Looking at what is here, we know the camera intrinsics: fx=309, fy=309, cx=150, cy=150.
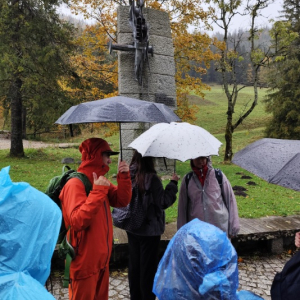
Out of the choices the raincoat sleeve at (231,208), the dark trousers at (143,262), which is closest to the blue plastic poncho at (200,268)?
the dark trousers at (143,262)

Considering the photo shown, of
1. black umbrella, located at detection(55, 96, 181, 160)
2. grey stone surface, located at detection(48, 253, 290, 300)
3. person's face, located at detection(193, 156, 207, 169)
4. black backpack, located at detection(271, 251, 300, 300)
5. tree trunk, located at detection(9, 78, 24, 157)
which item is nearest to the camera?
black backpack, located at detection(271, 251, 300, 300)

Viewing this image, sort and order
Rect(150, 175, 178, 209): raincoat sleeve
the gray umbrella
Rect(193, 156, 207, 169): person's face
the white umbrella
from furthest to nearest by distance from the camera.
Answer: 1. Rect(193, 156, 207, 169): person's face
2. Rect(150, 175, 178, 209): raincoat sleeve
3. the white umbrella
4. the gray umbrella

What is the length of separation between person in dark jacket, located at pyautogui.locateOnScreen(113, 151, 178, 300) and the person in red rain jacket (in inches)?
12.5

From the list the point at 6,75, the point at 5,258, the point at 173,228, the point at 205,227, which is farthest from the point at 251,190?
the point at 6,75

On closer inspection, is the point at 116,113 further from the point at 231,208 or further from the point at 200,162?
the point at 231,208

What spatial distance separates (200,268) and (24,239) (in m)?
0.84

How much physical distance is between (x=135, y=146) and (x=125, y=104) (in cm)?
43

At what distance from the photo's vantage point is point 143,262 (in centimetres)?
307

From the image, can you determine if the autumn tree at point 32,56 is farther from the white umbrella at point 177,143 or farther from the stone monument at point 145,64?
the white umbrella at point 177,143

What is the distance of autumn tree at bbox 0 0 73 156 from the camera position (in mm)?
12758

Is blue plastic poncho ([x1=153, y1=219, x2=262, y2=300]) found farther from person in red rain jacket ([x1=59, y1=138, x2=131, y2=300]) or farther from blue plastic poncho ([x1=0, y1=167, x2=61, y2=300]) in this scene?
person in red rain jacket ([x1=59, y1=138, x2=131, y2=300])

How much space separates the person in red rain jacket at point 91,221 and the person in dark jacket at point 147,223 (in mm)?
318

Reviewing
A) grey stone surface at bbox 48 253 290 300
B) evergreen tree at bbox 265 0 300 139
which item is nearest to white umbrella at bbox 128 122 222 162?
grey stone surface at bbox 48 253 290 300

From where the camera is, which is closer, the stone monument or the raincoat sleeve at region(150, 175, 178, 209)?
the raincoat sleeve at region(150, 175, 178, 209)
